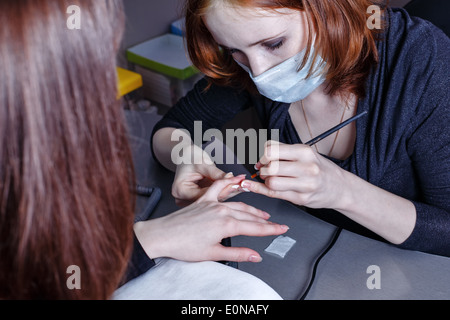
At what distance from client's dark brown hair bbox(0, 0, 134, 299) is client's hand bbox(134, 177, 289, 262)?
0.22m

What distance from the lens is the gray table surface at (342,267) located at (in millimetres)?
689

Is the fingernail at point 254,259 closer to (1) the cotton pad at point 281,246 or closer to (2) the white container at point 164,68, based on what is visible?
(1) the cotton pad at point 281,246

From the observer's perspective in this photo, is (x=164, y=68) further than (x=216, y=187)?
Yes

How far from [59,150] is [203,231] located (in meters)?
0.35

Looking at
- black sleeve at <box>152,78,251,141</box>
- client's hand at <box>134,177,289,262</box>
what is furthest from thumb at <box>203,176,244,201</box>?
black sleeve at <box>152,78,251,141</box>

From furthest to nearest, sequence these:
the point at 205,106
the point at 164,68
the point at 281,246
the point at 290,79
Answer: the point at 164,68
the point at 205,106
the point at 290,79
the point at 281,246

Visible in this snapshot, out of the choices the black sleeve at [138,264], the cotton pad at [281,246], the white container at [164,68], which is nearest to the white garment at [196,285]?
the black sleeve at [138,264]

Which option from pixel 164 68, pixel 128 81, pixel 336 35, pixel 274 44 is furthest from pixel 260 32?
pixel 164 68

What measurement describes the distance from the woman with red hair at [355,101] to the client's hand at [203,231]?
6 centimetres

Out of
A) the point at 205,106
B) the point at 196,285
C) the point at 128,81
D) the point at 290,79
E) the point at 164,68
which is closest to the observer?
the point at 196,285

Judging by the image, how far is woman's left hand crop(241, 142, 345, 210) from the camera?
71 centimetres

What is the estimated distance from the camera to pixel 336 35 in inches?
32.5

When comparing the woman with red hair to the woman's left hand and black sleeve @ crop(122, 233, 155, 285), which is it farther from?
black sleeve @ crop(122, 233, 155, 285)

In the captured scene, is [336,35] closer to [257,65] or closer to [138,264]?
[257,65]
